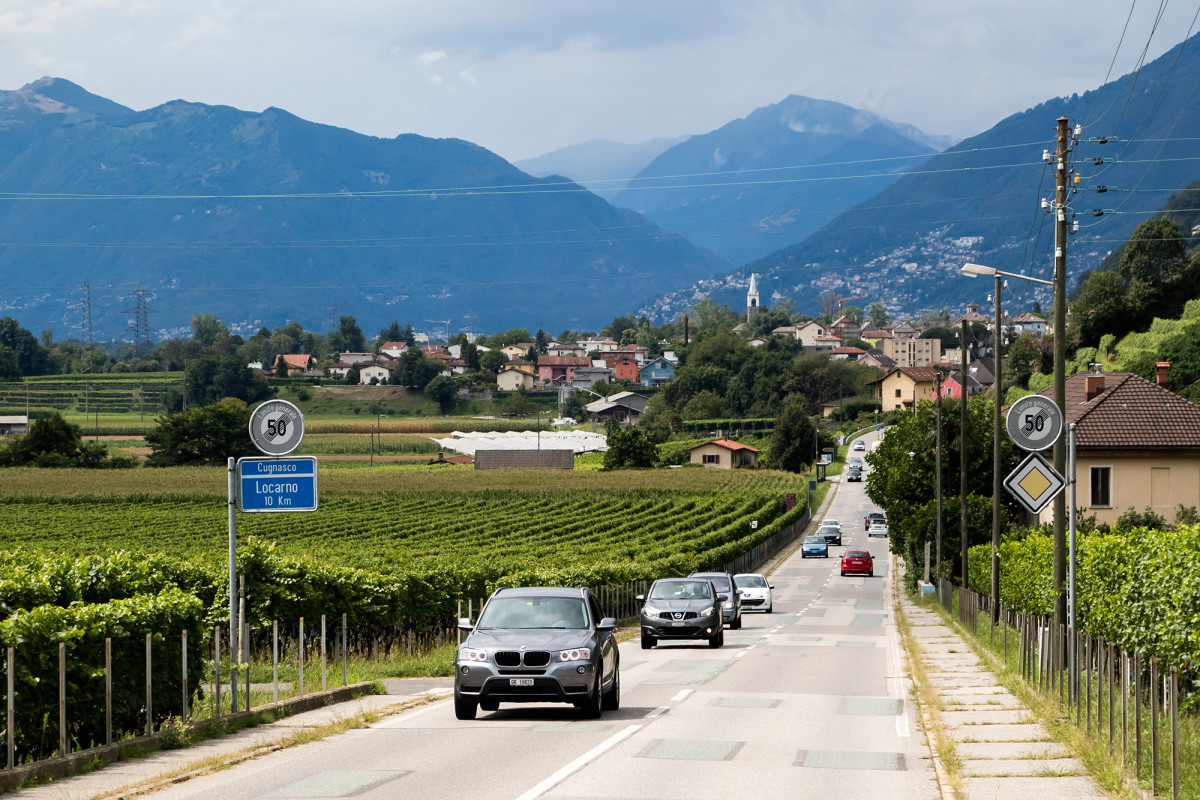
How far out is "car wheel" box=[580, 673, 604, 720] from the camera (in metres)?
15.7

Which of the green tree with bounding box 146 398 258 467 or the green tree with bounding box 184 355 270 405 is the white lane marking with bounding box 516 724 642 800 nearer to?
the green tree with bounding box 146 398 258 467

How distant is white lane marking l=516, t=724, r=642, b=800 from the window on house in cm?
3963

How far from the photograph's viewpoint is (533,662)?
→ 15.5 m

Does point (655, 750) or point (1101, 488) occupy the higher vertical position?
point (1101, 488)

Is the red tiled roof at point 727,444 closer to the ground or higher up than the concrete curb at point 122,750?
higher up

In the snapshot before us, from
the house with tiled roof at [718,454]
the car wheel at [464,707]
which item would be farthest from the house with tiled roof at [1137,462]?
the house with tiled roof at [718,454]

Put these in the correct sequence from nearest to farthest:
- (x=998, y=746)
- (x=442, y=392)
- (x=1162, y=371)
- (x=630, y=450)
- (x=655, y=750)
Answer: (x=655, y=750) → (x=998, y=746) → (x=1162, y=371) → (x=630, y=450) → (x=442, y=392)

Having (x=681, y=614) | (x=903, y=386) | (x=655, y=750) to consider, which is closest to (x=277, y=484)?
(x=655, y=750)

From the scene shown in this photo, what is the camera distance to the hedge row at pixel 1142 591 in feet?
41.3

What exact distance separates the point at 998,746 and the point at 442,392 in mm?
184720

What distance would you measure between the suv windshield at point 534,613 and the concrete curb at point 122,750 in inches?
94.1

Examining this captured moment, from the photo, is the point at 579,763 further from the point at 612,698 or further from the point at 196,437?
the point at 196,437

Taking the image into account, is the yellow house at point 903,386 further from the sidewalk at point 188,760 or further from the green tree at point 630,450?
the sidewalk at point 188,760

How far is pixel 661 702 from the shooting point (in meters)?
18.3
